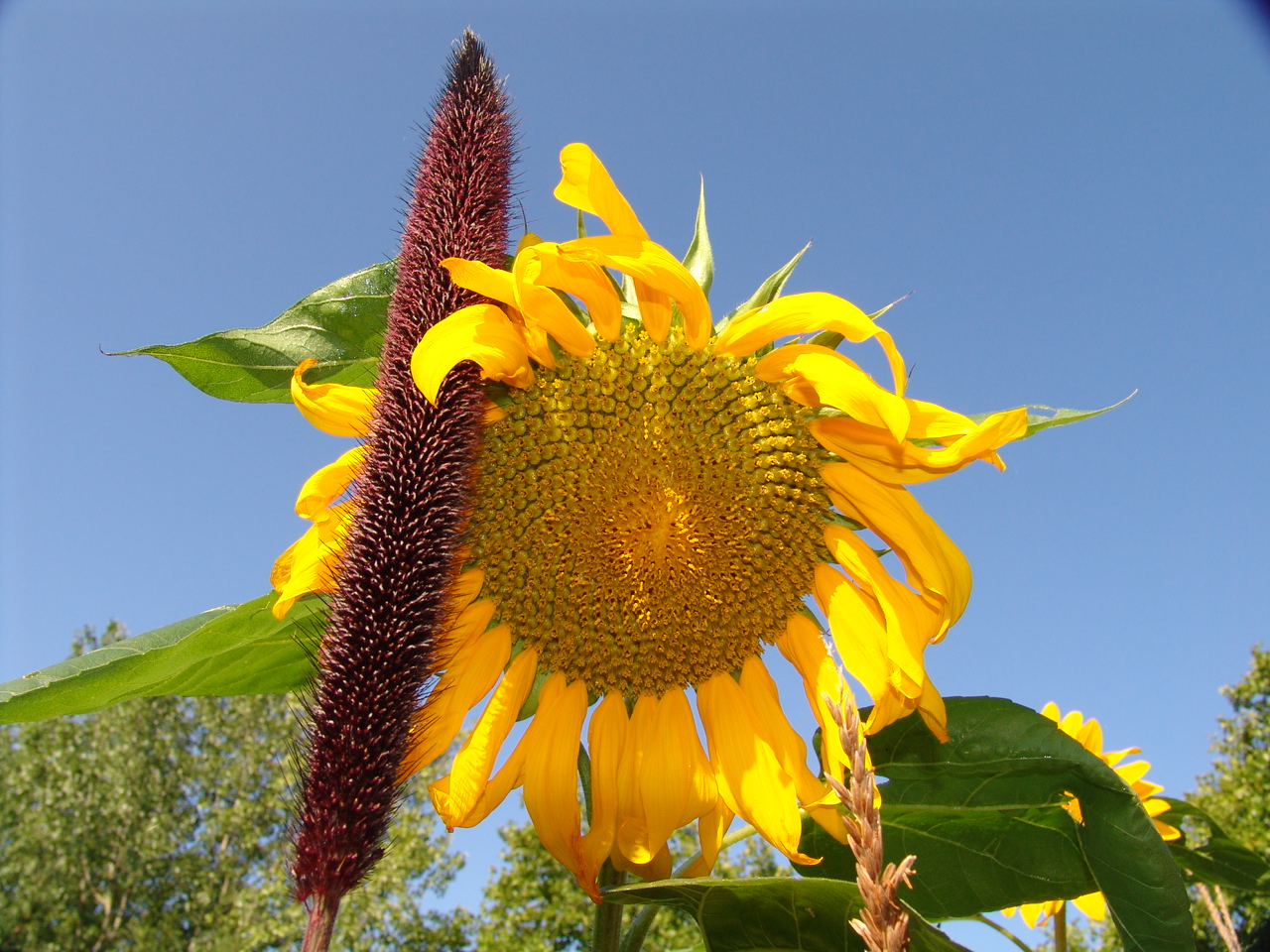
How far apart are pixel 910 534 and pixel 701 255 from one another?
2.98 feet

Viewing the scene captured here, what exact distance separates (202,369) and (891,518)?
5.72 feet

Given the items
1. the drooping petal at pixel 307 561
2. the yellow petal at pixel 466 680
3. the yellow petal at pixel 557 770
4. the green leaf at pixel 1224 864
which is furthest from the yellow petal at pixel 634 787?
the green leaf at pixel 1224 864

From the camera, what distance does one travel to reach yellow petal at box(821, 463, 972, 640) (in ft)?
6.57

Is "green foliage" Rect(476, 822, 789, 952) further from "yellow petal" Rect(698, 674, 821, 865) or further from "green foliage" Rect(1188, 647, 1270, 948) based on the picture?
"yellow petal" Rect(698, 674, 821, 865)

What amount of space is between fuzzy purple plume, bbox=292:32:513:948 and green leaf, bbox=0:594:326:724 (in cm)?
40

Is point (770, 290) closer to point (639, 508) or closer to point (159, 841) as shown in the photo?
point (639, 508)

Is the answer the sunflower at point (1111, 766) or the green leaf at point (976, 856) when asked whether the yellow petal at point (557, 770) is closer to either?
the green leaf at point (976, 856)

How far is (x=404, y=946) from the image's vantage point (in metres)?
26.2

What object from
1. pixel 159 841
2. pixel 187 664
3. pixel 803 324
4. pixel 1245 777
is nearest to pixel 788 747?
pixel 803 324

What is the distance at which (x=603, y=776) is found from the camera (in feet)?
6.86

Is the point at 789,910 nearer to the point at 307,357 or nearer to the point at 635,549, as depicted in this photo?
the point at 635,549

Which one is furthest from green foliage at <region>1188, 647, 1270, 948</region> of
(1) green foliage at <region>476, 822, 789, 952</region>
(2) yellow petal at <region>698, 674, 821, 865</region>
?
(2) yellow petal at <region>698, 674, 821, 865</region>

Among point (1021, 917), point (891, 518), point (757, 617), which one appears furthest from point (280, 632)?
point (1021, 917)

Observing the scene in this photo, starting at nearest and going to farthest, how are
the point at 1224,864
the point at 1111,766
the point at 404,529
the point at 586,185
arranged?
the point at 404,529 < the point at 586,185 < the point at 1224,864 < the point at 1111,766
